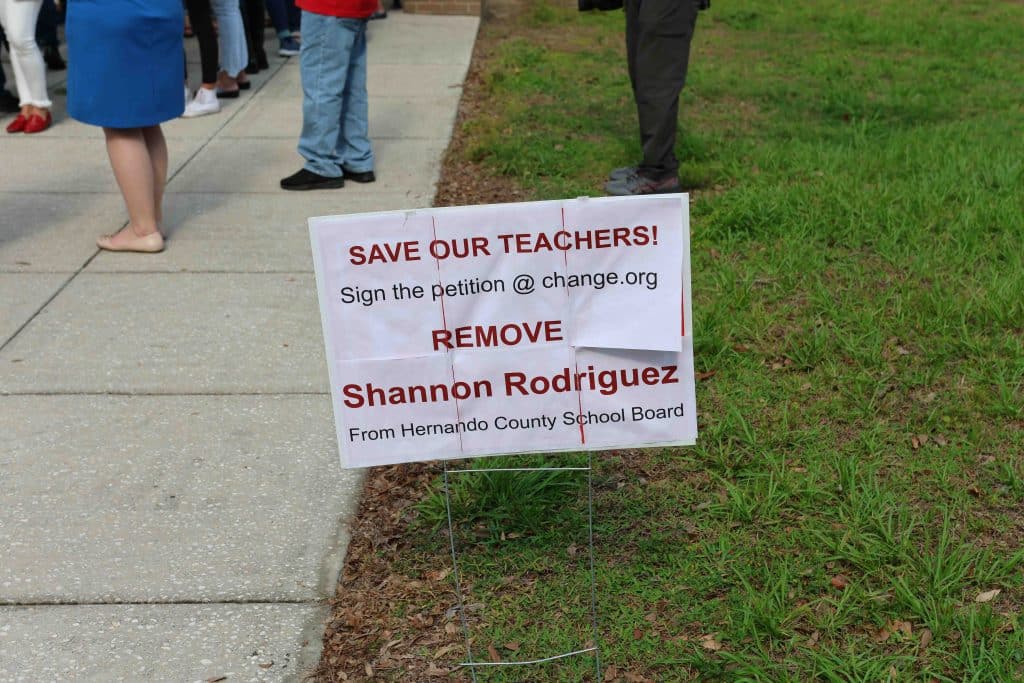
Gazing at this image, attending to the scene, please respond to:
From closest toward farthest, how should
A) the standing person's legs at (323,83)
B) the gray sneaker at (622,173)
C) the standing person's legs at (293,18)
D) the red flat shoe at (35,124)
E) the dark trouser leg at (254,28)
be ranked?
1. the standing person's legs at (323,83)
2. the gray sneaker at (622,173)
3. the red flat shoe at (35,124)
4. the dark trouser leg at (254,28)
5. the standing person's legs at (293,18)

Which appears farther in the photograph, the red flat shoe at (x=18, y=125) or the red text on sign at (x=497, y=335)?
the red flat shoe at (x=18, y=125)

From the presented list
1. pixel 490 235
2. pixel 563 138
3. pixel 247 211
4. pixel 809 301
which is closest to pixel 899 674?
pixel 490 235

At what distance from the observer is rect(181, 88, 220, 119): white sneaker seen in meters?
8.52

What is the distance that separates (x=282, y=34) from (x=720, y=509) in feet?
27.3

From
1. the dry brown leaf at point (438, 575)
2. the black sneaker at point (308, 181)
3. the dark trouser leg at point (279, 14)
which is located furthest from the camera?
the dark trouser leg at point (279, 14)

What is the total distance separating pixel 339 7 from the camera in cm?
615

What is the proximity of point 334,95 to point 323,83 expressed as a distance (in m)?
0.09

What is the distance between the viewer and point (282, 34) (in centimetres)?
1066

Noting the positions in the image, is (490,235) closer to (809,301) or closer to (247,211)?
(809,301)

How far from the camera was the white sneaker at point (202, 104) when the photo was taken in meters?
8.52

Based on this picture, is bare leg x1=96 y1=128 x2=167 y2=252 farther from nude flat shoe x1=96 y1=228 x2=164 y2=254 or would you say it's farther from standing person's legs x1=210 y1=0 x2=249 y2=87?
standing person's legs x1=210 y1=0 x2=249 y2=87

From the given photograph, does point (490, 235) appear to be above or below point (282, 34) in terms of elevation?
above

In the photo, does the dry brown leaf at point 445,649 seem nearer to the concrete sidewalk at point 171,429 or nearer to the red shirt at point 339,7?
the concrete sidewalk at point 171,429

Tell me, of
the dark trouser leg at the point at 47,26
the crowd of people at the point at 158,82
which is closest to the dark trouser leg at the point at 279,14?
the crowd of people at the point at 158,82
